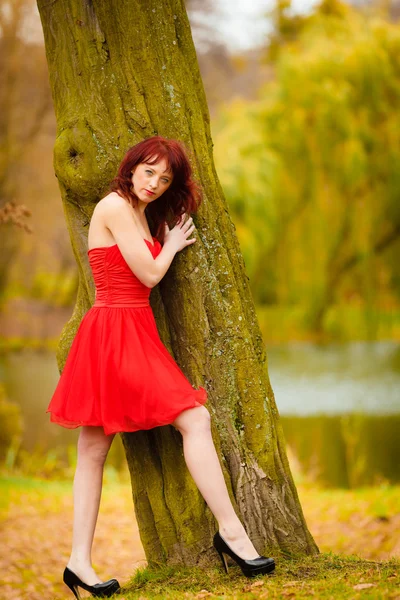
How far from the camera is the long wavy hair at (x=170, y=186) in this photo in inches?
111

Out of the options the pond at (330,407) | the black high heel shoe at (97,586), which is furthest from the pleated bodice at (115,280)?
the pond at (330,407)

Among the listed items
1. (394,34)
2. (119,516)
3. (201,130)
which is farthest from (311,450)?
(201,130)

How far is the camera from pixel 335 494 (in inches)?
267

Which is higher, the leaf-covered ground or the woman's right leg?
the woman's right leg

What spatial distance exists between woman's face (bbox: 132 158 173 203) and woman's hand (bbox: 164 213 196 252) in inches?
7.5

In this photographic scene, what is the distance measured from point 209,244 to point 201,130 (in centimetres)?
53

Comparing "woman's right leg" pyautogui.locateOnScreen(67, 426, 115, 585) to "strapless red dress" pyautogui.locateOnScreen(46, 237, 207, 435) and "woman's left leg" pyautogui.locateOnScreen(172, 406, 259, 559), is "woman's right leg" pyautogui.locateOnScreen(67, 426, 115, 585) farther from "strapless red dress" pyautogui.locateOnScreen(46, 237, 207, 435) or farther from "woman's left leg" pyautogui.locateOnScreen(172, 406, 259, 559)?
"woman's left leg" pyautogui.locateOnScreen(172, 406, 259, 559)

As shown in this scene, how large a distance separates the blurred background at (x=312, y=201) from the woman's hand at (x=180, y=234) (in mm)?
5938

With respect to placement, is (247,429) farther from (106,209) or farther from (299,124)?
(299,124)

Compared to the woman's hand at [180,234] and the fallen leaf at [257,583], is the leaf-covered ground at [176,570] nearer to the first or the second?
the fallen leaf at [257,583]

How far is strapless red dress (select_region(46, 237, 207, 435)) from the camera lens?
2.75 m

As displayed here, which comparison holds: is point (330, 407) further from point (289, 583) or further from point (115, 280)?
point (115, 280)

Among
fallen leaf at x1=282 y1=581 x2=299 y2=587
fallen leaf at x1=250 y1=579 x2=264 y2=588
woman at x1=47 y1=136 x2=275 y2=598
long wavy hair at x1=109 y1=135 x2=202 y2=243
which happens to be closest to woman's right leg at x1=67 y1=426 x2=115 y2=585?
woman at x1=47 y1=136 x2=275 y2=598

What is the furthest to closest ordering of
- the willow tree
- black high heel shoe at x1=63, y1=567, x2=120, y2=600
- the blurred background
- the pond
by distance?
1. the blurred background
2. the pond
3. the willow tree
4. black high heel shoe at x1=63, y1=567, x2=120, y2=600
